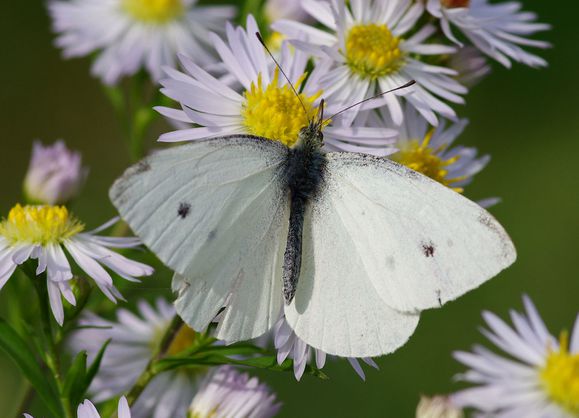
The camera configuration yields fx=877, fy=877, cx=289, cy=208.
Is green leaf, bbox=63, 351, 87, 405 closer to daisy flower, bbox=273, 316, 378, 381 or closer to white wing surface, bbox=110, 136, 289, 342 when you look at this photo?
white wing surface, bbox=110, 136, 289, 342

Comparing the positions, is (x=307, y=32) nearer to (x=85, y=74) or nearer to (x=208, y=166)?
(x=208, y=166)

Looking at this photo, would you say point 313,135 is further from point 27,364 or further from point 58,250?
point 27,364

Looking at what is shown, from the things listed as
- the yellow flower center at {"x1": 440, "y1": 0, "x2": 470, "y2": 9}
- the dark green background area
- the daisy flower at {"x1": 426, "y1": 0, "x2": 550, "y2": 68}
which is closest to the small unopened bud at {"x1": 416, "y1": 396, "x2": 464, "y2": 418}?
the daisy flower at {"x1": 426, "y1": 0, "x2": 550, "y2": 68}

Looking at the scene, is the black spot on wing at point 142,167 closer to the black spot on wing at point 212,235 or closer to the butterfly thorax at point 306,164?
the black spot on wing at point 212,235

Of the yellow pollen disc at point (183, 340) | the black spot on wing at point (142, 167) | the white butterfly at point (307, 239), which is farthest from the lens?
the yellow pollen disc at point (183, 340)

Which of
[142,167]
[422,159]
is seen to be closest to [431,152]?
[422,159]

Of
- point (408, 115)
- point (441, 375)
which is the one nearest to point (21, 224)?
point (408, 115)

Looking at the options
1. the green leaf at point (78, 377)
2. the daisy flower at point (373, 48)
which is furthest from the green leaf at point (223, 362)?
the daisy flower at point (373, 48)
